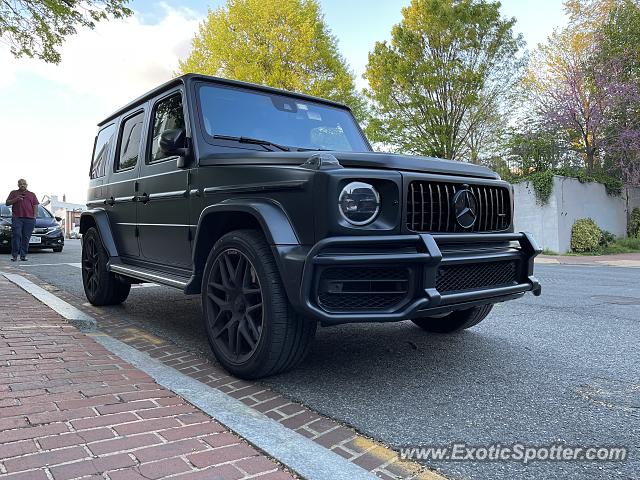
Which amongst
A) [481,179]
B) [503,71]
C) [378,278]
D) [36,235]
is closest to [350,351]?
[378,278]

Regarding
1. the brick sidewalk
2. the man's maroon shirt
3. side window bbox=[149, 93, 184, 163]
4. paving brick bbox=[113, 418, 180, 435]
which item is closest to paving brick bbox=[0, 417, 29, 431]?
the brick sidewalk

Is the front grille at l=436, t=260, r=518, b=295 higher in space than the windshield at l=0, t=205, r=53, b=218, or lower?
lower

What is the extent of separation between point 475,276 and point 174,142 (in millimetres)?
2179

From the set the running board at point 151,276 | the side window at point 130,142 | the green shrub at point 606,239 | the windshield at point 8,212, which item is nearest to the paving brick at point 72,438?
the running board at point 151,276

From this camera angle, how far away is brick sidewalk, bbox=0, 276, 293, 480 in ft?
5.96

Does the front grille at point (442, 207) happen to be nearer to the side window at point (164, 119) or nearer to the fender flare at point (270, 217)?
the fender flare at point (270, 217)

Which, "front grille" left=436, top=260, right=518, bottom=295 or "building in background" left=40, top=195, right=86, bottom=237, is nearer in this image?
"front grille" left=436, top=260, right=518, bottom=295

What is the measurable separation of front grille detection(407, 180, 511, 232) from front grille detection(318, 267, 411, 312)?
1.04ft

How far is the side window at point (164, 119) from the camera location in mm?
3818

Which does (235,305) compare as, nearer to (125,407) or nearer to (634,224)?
(125,407)

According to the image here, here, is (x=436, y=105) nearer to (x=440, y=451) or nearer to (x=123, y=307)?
(x=123, y=307)

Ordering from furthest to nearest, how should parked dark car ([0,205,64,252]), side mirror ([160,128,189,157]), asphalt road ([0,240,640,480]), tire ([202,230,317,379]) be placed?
1. parked dark car ([0,205,64,252])
2. side mirror ([160,128,189,157])
3. tire ([202,230,317,379])
4. asphalt road ([0,240,640,480])

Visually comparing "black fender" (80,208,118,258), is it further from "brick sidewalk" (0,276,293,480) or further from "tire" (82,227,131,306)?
"brick sidewalk" (0,276,293,480)

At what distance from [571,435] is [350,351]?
164 cm
